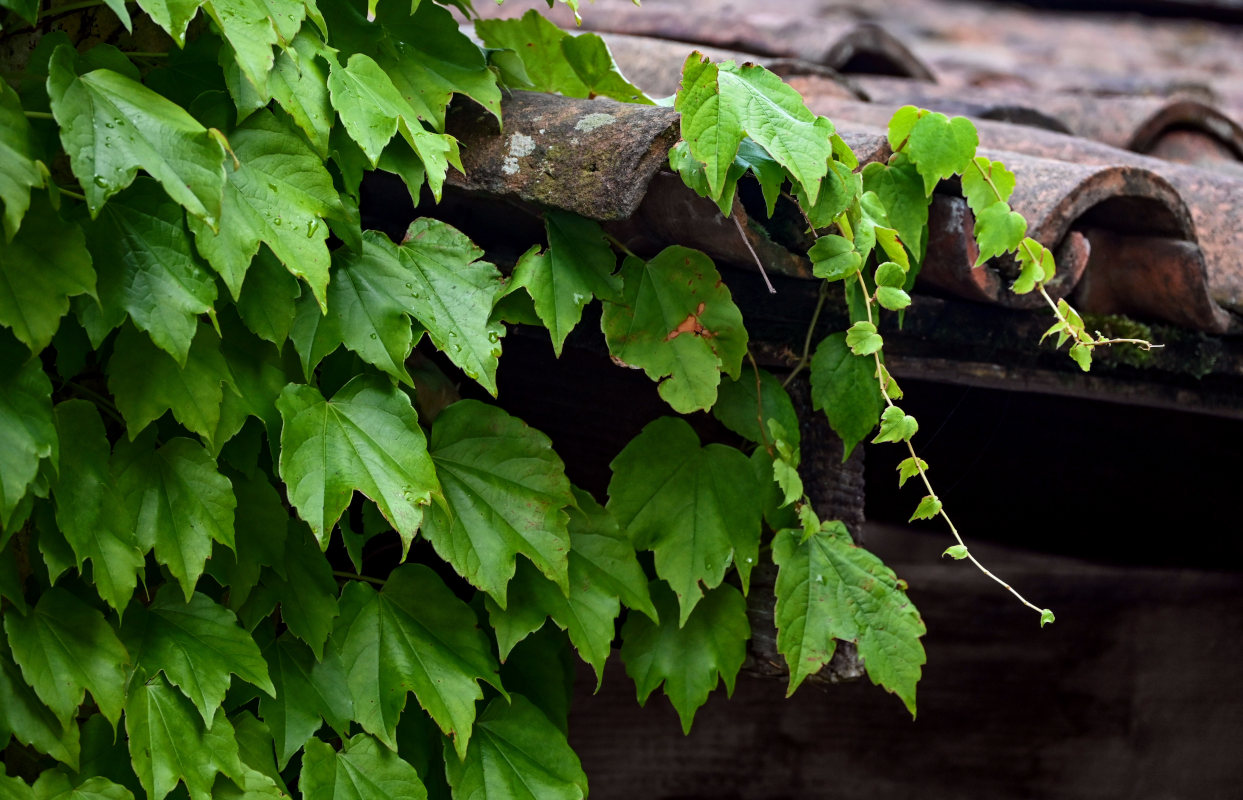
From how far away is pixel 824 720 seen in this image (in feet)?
6.60

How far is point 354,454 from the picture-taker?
944mm

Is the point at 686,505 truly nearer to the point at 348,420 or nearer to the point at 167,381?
the point at 348,420

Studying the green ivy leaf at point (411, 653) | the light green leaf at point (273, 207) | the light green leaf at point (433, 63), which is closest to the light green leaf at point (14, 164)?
the light green leaf at point (273, 207)

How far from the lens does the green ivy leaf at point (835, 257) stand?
1.04 meters

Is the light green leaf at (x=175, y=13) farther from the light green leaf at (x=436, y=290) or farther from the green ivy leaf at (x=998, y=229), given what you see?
the green ivy leaf at (x=998, y=229)

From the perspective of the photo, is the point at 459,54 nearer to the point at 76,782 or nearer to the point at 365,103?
the point at 365,103

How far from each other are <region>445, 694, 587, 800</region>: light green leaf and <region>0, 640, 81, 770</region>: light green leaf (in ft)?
1.06

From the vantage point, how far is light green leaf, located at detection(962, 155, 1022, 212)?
3.62 ft

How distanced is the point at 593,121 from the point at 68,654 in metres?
0.63

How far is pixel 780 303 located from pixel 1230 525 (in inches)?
51.0

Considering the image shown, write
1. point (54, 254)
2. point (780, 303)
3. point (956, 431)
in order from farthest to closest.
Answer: point (956, 431) < point (780, 303) < point (54, 254)

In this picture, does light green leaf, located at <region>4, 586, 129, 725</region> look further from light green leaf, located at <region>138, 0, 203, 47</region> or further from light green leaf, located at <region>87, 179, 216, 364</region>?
light green leaf, located at <region>138, 0, 203, 47</region>

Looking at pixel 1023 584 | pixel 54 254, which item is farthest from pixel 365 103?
pixel 1023 584

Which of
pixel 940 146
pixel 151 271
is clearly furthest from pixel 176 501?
pixel 940 146
